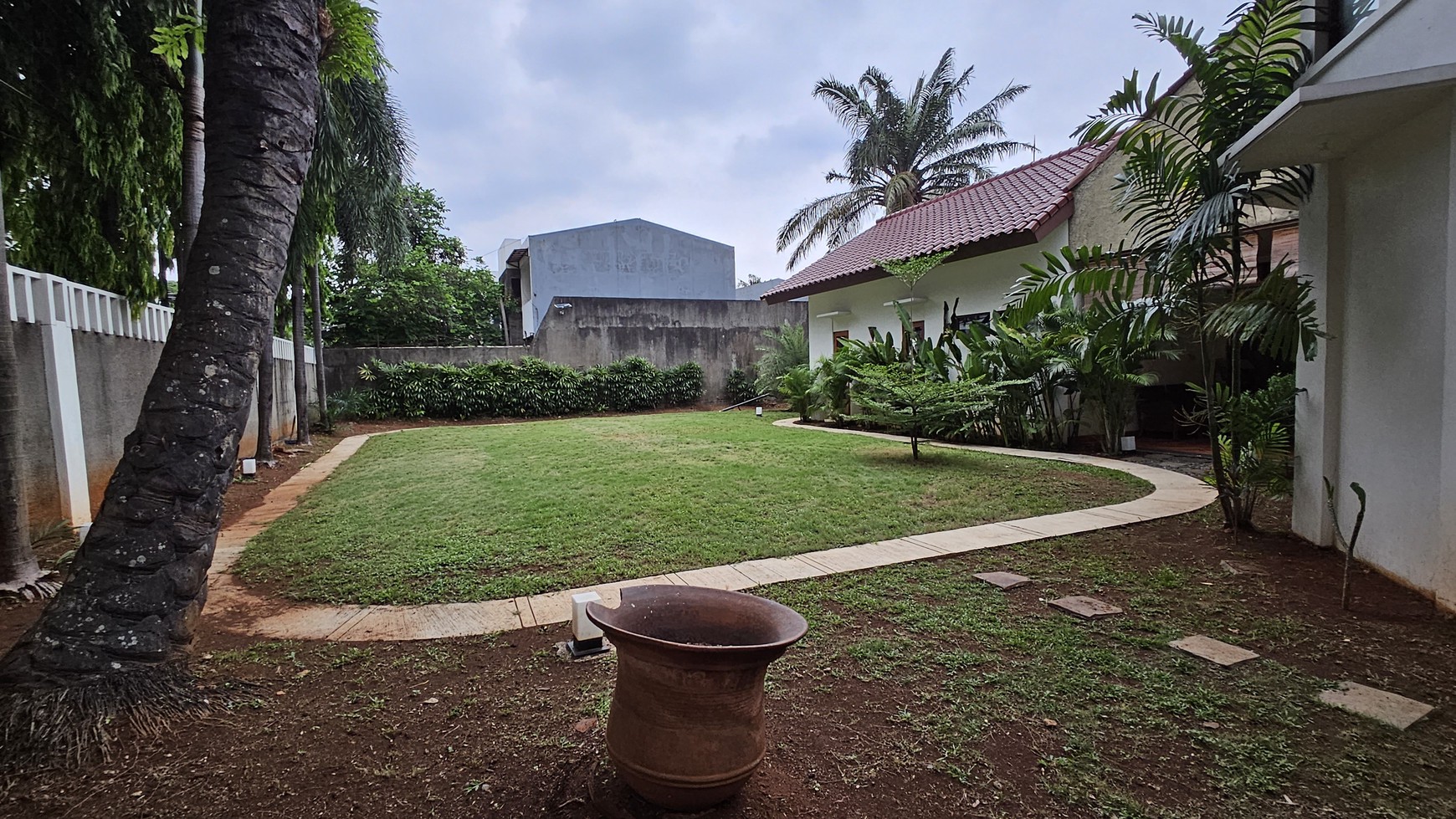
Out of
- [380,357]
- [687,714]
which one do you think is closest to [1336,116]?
[687,714]

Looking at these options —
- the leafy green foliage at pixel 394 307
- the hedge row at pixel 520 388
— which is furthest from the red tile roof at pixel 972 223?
the leafy green foliage at pixel 394 307

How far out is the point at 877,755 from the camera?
217 cm

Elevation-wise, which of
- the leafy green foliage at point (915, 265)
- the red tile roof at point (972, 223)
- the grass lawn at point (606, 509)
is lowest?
→ the grass lawn at point (606, 509)

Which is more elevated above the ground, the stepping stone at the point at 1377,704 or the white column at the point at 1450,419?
the white column at the point at 1450,419

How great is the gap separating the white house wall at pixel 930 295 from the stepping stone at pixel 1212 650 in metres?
6.96

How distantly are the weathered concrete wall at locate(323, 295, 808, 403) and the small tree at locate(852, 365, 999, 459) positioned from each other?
33.8ft

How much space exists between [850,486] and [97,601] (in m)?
5.76

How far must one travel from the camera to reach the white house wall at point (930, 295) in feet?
34.2

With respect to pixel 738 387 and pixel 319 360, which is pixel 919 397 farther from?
pixel 319 360

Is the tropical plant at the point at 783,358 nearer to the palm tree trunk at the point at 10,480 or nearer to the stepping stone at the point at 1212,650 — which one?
the stepping stone at the point at 1212,650

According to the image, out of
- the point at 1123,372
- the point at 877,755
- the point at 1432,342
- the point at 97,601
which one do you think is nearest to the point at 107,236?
the point at 97,601

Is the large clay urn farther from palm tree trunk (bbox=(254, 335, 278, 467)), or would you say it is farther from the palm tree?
the palm tree

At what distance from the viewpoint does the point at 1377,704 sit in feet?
7.96

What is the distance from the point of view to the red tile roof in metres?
9.83
